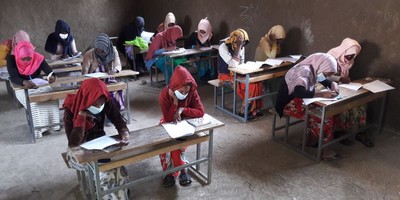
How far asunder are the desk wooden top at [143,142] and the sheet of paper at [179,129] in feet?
0.13

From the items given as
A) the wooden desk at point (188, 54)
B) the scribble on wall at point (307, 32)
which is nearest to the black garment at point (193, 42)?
the wooden desk at point (188, 54)

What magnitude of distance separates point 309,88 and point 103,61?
267 centimetres

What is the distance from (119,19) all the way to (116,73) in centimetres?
532

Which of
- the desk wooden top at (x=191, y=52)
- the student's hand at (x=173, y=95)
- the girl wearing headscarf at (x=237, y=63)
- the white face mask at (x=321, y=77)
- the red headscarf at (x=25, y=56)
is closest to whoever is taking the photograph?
the student's hand at (x=173, y=95)

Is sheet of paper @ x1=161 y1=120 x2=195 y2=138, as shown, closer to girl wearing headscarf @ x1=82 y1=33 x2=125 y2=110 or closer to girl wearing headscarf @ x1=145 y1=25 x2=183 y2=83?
girl wearing headscarf @ x1=82 y1=33 x2=125 y2=110

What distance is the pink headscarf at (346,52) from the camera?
412cm

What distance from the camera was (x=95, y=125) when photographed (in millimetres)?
2789

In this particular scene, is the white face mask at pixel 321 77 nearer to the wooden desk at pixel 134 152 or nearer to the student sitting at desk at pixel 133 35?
the wooden desk at pixel 134 152

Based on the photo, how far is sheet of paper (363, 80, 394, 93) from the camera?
3745mm

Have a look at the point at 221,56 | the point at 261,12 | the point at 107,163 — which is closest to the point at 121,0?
the point at 261,12

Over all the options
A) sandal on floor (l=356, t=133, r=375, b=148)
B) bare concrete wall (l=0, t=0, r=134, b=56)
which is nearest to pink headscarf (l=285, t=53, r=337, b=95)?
sandal on floor (l=356, t=133, r=375, b=148)

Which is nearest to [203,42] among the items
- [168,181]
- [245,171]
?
[245,171]

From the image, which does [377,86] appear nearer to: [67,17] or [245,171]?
[245,171]

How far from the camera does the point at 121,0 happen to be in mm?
9312
